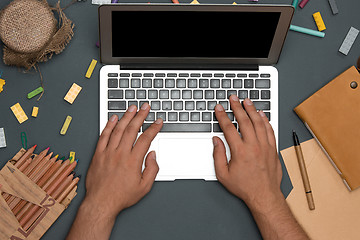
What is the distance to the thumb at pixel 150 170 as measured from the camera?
0.81 meters

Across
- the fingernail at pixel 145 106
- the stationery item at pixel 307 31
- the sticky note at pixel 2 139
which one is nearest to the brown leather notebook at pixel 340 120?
the stationery item at pixel 307 31

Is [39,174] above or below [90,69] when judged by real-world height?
below

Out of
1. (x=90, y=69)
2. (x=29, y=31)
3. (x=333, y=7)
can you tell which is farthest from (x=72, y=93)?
(x=333, y=7)

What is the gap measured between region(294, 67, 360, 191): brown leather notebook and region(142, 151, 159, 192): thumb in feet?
1.38

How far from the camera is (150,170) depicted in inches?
32.0

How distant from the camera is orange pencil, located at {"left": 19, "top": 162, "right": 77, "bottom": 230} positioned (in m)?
0.80

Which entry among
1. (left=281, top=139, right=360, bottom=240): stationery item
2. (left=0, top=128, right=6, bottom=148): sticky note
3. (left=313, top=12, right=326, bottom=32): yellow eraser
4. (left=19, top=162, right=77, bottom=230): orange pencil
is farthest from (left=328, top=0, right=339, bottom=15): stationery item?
(left=0, top=128, right=6, bottom=148): sticky note

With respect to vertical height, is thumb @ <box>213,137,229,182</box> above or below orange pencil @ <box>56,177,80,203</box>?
above

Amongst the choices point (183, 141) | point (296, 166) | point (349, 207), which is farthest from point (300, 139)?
point (183, 141)

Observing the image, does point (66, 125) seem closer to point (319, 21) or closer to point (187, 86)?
point (187, 86)

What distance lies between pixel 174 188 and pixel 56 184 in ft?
1.02

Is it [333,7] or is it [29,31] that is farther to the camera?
[333,7]

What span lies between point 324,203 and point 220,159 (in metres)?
0.31

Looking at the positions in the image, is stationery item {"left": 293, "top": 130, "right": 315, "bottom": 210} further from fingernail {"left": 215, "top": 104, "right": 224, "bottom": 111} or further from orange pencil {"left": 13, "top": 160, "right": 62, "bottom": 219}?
orange pencil {"left": 13, "top": 160, "right": 62, "bottom": 219}
